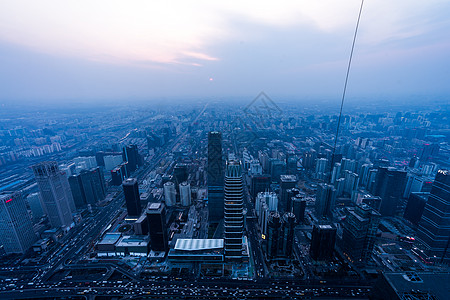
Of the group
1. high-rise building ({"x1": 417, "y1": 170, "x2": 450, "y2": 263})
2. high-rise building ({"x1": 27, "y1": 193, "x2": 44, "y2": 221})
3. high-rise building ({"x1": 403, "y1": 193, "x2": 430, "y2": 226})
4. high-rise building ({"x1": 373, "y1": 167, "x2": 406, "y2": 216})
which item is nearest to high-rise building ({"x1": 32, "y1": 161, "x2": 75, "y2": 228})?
high-rise building ({"x1": 27, "y1": 193, "x2": 44, "y2": 221})

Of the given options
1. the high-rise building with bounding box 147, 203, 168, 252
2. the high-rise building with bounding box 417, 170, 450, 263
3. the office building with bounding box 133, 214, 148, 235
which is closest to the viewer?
the high-rise building with bounding box 417, 170, 450, 263

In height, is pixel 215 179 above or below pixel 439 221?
above

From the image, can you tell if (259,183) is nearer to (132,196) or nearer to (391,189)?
(391,189)

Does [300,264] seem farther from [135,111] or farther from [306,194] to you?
[135,111]

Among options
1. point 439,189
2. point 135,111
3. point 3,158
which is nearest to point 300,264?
point 439,189

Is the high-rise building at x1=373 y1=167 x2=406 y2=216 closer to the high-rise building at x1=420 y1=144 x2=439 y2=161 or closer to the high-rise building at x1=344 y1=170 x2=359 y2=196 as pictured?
the high-rise building at x1=344 y1=170 x2=359 y2=196

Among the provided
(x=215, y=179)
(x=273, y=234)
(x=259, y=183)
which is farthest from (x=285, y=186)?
(x=215, y=179)
